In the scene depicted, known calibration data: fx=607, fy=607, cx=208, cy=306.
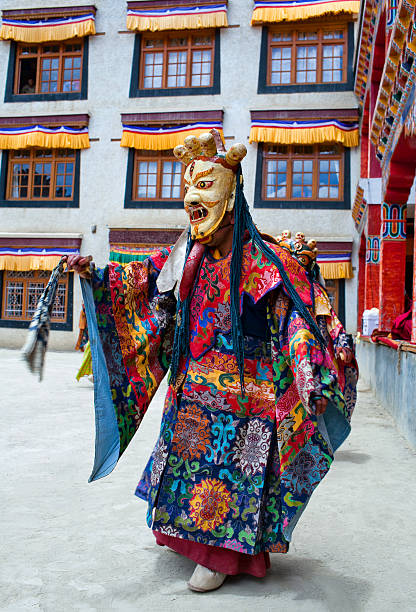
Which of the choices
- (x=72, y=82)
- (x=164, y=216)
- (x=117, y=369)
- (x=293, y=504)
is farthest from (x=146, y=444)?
(x=72, y=82)

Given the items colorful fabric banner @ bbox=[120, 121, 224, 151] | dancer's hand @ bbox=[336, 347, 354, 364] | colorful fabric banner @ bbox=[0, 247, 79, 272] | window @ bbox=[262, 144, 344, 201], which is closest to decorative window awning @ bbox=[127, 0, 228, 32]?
colorful fabric banner @ bbox=[120, 121, 224, 151]

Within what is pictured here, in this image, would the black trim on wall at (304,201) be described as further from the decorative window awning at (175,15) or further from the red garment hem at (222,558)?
the red garment hem at (222,558)

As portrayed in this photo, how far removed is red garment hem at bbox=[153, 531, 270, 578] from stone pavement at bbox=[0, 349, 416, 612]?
0.21 feet

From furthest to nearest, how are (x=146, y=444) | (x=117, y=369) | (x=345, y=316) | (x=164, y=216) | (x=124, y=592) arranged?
1. (x=164, y=216)
2. (x=345, y=316)
3. (x=146, y=444)
4. (x=117, y=369)
5. (x=124, y=592)

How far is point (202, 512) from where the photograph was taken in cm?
252

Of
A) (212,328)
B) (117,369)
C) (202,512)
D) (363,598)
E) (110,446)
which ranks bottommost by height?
(363,598)

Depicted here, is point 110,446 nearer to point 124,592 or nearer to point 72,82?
point 124,592

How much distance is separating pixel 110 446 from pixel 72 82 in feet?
49.6

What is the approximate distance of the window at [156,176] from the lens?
15336 millimetres

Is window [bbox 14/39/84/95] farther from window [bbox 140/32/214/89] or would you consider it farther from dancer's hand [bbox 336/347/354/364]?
dancer's hand [bbox 336/347/354/364]

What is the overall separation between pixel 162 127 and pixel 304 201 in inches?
159

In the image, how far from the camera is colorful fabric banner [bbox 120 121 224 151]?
589 inches

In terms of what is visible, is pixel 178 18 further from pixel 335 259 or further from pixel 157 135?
pixel 335 259

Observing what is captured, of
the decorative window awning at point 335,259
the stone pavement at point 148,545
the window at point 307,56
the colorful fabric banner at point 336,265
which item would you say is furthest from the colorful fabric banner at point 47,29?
the stone pavement at point 148,545
